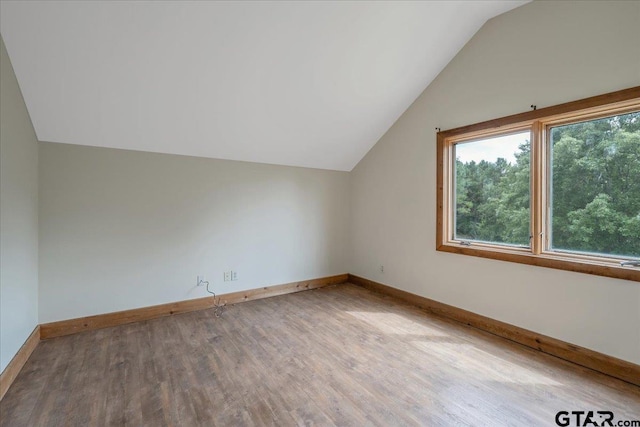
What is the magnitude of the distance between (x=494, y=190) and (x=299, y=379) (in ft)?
8.82

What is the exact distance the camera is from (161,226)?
3350mm

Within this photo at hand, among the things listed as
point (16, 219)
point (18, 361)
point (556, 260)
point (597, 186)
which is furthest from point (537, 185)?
point (18, 361)

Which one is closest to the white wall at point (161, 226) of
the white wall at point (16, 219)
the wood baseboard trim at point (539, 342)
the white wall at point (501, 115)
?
the white wall at point (16, 219)

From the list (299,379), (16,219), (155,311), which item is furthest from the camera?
(155,311)

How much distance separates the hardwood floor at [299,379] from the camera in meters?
1.79

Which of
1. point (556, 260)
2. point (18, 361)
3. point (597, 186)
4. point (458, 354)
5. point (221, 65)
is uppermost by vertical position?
point (221, 65)

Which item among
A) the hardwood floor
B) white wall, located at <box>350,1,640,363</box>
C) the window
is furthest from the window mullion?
the hardwood floor

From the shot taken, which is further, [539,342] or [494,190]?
[494,190]

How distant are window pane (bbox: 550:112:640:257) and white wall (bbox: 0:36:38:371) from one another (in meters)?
4.44

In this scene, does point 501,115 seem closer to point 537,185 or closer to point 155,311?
point 537,185

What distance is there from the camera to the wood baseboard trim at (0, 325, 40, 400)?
1.97 m

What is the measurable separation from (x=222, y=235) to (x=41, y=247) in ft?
5.62

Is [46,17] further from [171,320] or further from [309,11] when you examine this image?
[171,320]

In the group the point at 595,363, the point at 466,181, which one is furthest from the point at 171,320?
the point at 595,363
